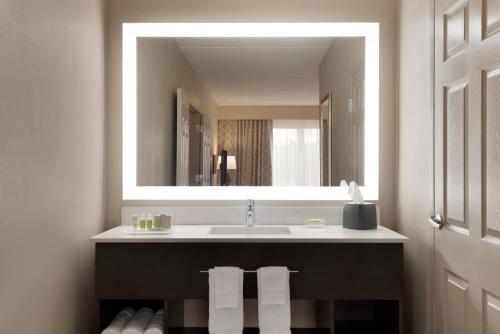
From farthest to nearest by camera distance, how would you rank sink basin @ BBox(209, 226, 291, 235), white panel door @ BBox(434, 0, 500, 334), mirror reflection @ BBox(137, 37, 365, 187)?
mirror reflection @ BBox(137, 37, 365, 187)
sink basin @ BBox(209, 226, 291, 235)
white panel door @ BBox(434, 0, 500, 334)

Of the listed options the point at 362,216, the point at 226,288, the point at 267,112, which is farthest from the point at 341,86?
the point at 226,288

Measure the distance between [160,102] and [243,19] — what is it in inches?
27.7

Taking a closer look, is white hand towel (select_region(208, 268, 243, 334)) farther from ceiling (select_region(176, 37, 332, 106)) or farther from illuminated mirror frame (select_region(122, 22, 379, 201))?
ceiling (select_region(176, 37, 332, 106))

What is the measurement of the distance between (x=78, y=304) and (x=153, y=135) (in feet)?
3.39

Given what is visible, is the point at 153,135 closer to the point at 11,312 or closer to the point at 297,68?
the point at 297,68

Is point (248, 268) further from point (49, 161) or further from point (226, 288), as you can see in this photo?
point (49, 161)

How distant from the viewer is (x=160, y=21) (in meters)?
2.66

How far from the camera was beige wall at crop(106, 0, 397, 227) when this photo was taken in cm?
265

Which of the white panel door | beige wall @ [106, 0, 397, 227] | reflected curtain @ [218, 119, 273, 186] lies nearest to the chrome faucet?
beige wall @ [106, 0, 397, 227]

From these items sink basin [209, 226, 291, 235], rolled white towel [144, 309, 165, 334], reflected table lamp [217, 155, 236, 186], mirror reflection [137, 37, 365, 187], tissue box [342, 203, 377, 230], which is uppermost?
mirror reflection [137, 37, 365, 187]

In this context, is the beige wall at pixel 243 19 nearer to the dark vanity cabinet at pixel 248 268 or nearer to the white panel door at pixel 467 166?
the dark vanity cabinet at pixel 248 268

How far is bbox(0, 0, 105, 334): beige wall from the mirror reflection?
43 centimetres

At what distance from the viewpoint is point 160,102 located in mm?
2764

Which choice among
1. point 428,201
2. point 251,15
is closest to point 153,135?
point 251,15
